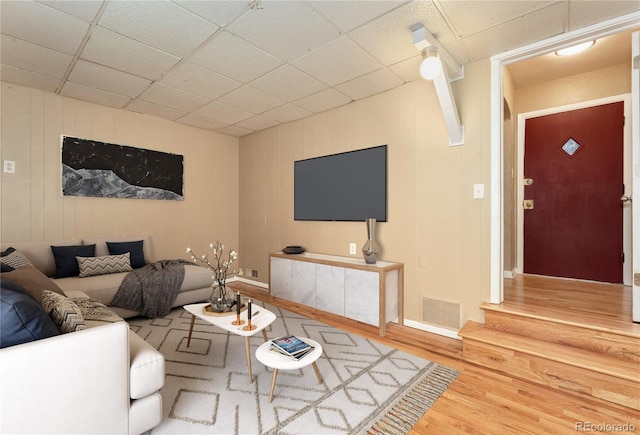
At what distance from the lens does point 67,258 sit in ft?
10.3

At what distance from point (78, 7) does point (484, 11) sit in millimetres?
2727

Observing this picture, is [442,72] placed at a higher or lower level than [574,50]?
lower

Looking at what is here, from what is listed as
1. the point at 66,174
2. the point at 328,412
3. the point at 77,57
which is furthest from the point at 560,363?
the point at 66,174

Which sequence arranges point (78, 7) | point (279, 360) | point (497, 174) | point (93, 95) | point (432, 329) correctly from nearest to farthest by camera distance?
1. point (279, 360)
2. point (78, 7)
3. point (497, 174)
4. point (432, 329)
5. point (93, 95)

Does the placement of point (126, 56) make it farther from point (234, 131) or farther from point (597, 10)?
point (597, 10)

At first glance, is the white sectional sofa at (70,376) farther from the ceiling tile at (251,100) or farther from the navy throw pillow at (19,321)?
the ceiling tile at (251,100)

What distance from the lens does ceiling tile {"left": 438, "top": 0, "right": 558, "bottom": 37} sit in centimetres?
190

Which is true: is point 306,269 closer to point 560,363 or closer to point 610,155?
point 560,363

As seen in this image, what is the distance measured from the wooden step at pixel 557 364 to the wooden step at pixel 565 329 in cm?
4

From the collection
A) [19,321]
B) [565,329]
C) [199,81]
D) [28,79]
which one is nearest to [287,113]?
[199,81]

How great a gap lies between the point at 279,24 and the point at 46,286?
2.45 meters

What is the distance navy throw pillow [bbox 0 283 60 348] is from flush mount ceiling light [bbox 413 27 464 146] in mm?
2742

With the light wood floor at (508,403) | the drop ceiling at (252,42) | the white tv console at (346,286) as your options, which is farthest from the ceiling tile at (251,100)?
the light wood floor at (508,403)

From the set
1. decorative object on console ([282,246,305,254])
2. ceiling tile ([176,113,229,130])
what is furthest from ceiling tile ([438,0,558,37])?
ceiling tile ([176,113,229,130])
